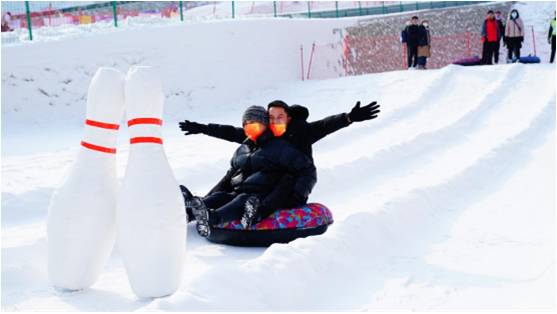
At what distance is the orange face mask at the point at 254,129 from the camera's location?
5281 mm

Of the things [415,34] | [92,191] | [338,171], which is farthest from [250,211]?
[415,34]

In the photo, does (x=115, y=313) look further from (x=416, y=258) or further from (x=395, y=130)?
(x=395, y=130)

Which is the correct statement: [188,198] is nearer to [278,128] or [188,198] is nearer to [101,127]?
[278,128]

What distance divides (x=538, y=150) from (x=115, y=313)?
6.41 meters

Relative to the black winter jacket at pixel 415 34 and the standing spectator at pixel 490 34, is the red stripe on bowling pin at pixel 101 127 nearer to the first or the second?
the black winter jacket at pixel 415 34

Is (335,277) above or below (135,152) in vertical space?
below

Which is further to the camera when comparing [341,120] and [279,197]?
[341,120]

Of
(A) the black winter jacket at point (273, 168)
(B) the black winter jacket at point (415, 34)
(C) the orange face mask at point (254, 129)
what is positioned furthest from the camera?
(B) the black winter jacket at point (415, 34)

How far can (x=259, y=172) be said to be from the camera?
17.2 ft

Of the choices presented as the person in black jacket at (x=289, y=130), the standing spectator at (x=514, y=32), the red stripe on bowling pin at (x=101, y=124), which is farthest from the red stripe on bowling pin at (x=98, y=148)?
the standing spectator at (x=514, y=32)

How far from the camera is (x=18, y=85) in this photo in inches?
469

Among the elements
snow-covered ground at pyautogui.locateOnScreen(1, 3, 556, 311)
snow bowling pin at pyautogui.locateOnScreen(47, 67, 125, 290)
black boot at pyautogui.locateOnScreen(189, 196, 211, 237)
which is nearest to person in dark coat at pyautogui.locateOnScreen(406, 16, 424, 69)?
snow-covered ground at pyautogui.locateOnScreen(1, 3, 556, 311)

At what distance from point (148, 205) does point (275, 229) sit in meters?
1.60

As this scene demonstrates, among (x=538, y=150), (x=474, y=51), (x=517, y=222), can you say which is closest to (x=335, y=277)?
(x=517, y=222)
